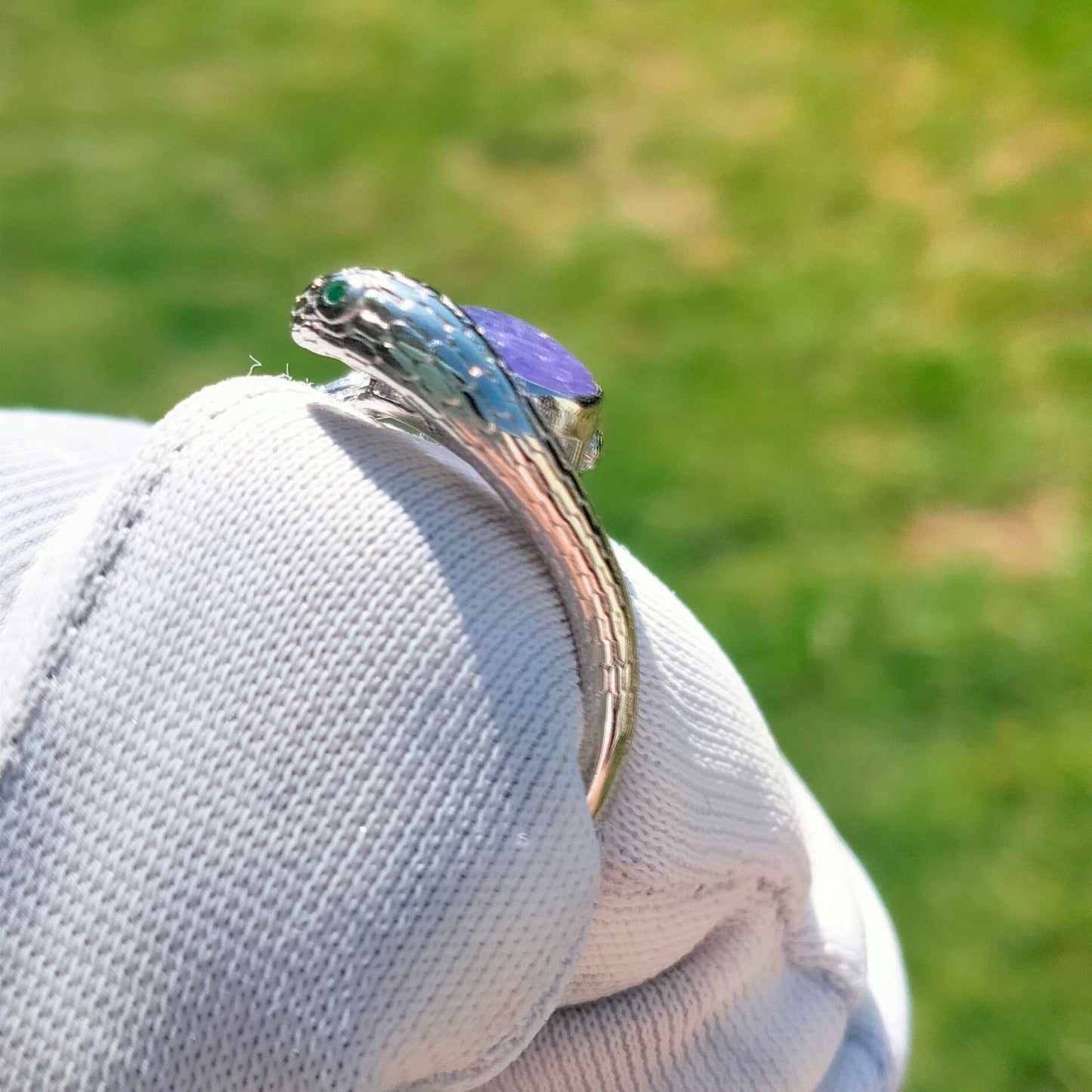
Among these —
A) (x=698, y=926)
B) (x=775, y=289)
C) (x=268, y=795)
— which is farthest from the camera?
(x=775, y=289)

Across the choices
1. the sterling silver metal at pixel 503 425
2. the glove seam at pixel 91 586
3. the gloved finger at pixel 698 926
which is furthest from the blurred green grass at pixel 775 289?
the glove seam at pixel 91 586

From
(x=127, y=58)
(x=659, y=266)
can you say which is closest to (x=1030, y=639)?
(x=659, y=266)

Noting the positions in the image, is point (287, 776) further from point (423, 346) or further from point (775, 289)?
point (775, 289)

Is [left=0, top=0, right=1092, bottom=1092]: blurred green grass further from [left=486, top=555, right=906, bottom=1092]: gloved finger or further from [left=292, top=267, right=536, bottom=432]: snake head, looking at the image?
[left=292, top=267, right=536, bottom=432]: snake head

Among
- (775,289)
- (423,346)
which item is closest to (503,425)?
(423,346)

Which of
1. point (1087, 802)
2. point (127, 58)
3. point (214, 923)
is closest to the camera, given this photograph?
point (214, 923)

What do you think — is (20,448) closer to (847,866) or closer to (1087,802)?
(847,866)
